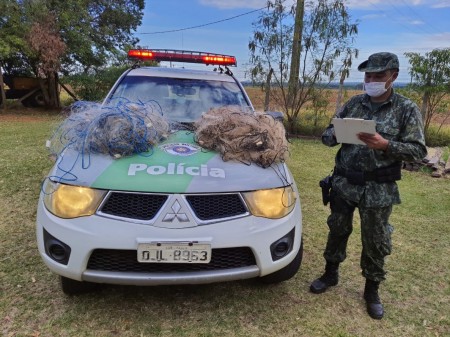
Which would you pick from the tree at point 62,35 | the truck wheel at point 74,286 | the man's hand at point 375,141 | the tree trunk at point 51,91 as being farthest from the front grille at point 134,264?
the tree trunk at point 51,91

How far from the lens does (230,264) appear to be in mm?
2469

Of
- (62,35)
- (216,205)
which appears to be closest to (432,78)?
(216,205)

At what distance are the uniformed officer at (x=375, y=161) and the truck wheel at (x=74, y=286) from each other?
1.77 meters

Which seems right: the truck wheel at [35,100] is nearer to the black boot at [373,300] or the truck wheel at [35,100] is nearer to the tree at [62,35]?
the tree at [62,35]

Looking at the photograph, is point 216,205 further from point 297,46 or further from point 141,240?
point 297,46

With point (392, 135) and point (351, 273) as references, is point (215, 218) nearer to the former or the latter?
point (392, 135)

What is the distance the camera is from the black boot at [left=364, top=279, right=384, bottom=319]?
2.73 m

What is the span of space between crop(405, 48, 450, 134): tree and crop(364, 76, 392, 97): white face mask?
7333 mm

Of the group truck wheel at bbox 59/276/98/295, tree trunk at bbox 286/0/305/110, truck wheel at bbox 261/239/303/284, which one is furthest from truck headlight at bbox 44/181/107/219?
tree trunk at bbox 286/0/305/110

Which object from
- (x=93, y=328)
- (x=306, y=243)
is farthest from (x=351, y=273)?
(x=93, y=328)

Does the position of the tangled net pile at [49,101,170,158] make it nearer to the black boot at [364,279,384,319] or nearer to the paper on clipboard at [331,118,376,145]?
the paper on clipboard at [331,118,376,145]

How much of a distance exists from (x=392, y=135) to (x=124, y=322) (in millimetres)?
2081

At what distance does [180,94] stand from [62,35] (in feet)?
42.8

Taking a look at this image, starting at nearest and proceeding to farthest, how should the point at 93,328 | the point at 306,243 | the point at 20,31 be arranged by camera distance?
the point at 93,328
the point at 306,243
the point at 20,31
